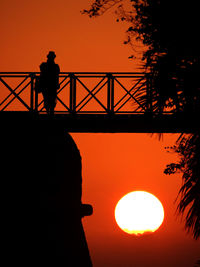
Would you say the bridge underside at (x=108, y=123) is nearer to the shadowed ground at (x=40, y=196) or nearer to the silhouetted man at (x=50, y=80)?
the silhouetted man at (x=50, y=80)

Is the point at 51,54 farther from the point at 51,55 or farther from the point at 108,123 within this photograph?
the point at 108,123

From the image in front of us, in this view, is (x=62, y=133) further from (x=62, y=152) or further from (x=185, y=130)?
(x=185, y=130)

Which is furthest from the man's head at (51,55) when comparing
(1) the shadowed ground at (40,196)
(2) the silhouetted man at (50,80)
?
(1) the shadowed ground at (40,196)

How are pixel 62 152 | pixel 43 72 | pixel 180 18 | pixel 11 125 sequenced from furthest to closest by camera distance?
pixel 43 72
pixel 180 18
pixel 62 152
pixel 11 125

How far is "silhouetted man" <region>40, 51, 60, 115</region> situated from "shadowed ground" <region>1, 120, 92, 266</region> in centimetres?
569

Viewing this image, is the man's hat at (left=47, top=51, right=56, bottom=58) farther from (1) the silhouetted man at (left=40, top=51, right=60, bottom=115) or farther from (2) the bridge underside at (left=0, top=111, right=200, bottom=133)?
(2) the bridge underside at (left=0, top=111, right=200, bottom=133)

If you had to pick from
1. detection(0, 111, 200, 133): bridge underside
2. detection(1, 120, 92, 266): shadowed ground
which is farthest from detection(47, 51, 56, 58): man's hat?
detection(1, 120, 92, 266): shadowed ground

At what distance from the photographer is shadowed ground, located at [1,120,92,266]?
276 inches

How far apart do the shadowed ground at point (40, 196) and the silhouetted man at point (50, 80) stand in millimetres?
5695

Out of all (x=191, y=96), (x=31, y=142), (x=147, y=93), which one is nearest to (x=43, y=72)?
(x=147, y=93)

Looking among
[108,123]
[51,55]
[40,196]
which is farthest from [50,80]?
[40,196]

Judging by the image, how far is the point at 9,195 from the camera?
6.97 meters

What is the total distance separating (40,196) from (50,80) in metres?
7.64

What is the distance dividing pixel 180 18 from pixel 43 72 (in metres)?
5.06
